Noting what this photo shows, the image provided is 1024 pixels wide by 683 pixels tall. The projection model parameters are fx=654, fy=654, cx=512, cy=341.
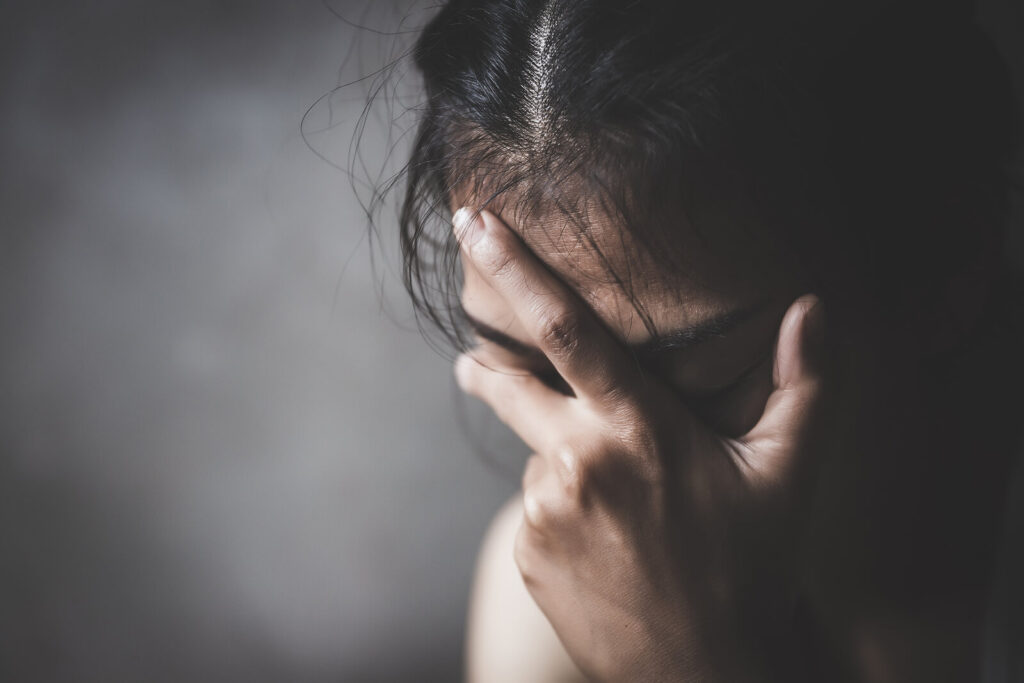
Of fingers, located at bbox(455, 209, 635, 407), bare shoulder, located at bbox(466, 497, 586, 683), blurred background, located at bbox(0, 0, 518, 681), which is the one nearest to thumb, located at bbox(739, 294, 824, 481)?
fingers, located at bbox(455, 209, 635, 407)

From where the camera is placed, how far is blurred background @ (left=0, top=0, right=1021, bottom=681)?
35.6 inches

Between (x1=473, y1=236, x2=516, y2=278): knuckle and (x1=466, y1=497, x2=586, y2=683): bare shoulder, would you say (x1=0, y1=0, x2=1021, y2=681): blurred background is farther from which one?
(x1=473, y1=236, x2=516, y2=278): knuckle

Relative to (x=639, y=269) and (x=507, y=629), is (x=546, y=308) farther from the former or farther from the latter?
(x=507, y=629)

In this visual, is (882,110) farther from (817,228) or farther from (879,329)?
(879,329)

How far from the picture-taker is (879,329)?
70cm

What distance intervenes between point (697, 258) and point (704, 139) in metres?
0.10

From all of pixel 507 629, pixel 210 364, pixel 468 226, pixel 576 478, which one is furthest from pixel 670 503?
pixel 210 364

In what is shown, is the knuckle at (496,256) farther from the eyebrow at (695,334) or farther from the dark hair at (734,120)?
the eyebrow at (695,334)

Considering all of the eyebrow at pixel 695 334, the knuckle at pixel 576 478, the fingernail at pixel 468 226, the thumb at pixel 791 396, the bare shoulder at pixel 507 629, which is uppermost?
the fingernail at pixel 468 226

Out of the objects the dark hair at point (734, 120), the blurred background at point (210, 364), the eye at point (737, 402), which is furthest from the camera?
the blurred background at point (210, 364)

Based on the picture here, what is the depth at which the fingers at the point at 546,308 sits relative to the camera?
57 cm

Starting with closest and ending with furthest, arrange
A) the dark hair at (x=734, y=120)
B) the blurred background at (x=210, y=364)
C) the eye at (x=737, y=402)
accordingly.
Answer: the dark hair at (x=734, y=120) → the eye at (x=737, y=402) → the blurred background at (x=210, y=364)

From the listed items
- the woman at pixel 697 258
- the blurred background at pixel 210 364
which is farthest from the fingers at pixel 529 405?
the blurred background at pixel 210 364

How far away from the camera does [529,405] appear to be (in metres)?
0.69
